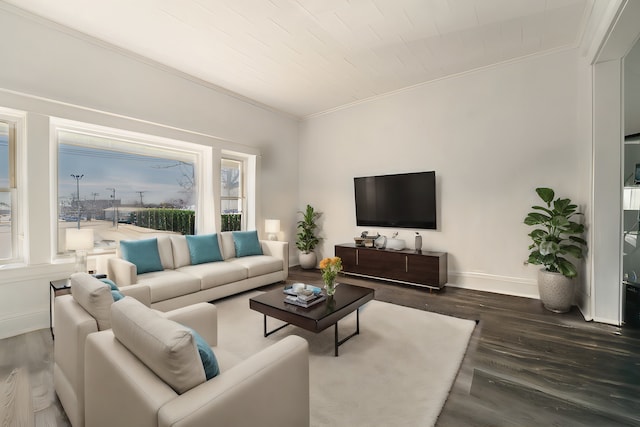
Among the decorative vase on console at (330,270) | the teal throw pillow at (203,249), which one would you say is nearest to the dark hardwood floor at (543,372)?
the decorative vase on console at (330,270)

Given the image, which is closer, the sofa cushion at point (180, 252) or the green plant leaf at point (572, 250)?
the green plant leaf at point (572, 250)

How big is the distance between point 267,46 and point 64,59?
224 cm

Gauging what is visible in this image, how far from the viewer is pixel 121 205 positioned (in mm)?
4020

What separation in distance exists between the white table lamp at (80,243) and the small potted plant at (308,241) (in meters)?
3.49

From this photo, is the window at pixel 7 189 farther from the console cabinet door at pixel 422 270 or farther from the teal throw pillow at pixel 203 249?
the console cabinet door at pixel 422 270

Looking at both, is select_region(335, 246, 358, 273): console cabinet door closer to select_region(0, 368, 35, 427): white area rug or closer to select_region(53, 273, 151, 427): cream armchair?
select_region(53, 273, 151, 427): cream armchair

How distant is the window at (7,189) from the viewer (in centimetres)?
304

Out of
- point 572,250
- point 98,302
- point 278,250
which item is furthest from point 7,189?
point 572,250

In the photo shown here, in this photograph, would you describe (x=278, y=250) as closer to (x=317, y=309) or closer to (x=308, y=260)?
(x=308, y=260)

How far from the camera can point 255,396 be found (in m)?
1.12

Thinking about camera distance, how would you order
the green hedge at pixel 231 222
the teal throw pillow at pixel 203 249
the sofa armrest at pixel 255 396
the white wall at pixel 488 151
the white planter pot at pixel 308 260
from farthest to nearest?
the white planter pot at pixel 308 260
the green hedge at pixel 231 222
the teal throw pillow at pixel 203 249
the white wall at pixel 488 151
the sofa armrest at pixel 255 396

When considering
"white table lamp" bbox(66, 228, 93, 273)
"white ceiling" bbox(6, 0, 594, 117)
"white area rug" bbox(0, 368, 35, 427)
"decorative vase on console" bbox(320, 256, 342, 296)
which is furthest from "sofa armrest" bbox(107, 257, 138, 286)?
"white ceiling" bbox(6, 0, 594, 117)

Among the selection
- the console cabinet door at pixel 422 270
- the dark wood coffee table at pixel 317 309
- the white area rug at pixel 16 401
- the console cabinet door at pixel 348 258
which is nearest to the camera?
the white area rug at pixel 16 401

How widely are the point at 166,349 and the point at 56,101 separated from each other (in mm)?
3566
